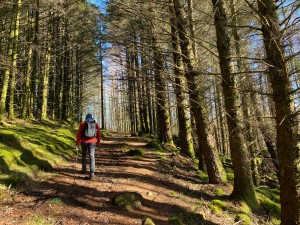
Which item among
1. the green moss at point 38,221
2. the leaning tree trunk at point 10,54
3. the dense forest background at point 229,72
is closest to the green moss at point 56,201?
the green moss at point 38,221

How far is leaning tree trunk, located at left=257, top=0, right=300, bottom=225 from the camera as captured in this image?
396 centimetres

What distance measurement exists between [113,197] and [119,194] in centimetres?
14

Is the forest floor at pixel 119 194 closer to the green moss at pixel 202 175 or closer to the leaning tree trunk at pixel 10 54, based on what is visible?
the green moss at pixel 202 175

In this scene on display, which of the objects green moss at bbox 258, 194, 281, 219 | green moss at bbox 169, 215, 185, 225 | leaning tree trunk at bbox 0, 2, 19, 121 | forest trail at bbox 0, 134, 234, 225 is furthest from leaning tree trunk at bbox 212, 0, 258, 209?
leaning tree trunk at bbox 0, 2, 19, 121

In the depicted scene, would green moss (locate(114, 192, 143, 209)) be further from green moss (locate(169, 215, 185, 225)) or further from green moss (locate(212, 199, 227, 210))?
green moss (locate(212, 199, 227, 210))

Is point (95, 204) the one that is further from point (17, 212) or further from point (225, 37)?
point (225, 37)

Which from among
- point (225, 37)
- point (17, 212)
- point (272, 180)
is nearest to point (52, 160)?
point (17, 212)

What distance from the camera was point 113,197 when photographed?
5.91 m

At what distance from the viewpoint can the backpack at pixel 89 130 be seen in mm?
7227

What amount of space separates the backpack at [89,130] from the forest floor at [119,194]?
109cm

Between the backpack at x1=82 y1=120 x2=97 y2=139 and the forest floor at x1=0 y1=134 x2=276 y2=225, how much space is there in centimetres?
109

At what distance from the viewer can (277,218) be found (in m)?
6.55

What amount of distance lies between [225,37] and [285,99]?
267 cm

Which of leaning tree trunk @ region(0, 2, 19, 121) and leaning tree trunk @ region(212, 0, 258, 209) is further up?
leaning tree trunk @ region(0, 2, 19, 121)
